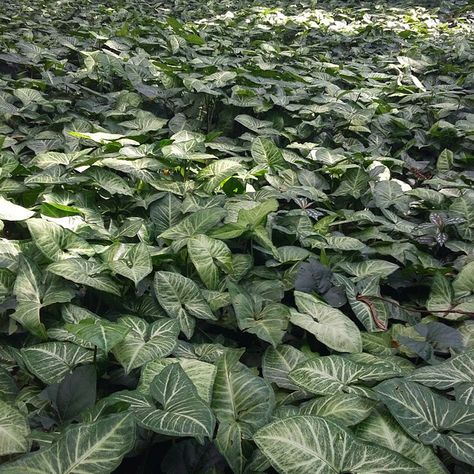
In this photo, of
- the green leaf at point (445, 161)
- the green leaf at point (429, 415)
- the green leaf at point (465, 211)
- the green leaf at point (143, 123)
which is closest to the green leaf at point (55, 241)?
the green leaf at point (429, 415)

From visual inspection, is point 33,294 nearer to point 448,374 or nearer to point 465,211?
point 448,374

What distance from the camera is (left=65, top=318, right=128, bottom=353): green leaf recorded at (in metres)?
0.92

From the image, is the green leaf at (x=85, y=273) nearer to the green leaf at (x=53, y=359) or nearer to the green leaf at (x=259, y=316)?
the green leaf at (x=53, y=359)

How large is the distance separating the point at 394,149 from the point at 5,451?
2.11 meters

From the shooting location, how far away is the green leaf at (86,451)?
72 cm

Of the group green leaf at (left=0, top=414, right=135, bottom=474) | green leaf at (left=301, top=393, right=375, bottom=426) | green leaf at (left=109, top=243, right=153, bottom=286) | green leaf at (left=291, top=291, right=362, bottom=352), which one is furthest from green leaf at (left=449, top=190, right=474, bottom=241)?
green leaf at (left=0, top=414, right=135, bottom=474)

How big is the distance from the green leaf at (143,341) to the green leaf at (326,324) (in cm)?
28

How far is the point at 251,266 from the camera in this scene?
1394mm

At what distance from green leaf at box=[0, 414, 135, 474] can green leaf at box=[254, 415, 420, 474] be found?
0.21 metres

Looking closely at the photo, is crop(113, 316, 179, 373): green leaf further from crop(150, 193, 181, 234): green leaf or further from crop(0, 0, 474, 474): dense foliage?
crop(150, 193, 181, 234): green leaf

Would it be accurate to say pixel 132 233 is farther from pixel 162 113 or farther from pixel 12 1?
pixel 12 1

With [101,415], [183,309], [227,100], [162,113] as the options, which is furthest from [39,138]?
[101,415]

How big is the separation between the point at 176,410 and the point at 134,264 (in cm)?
47

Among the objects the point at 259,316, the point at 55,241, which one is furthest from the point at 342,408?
the point at 55,241
